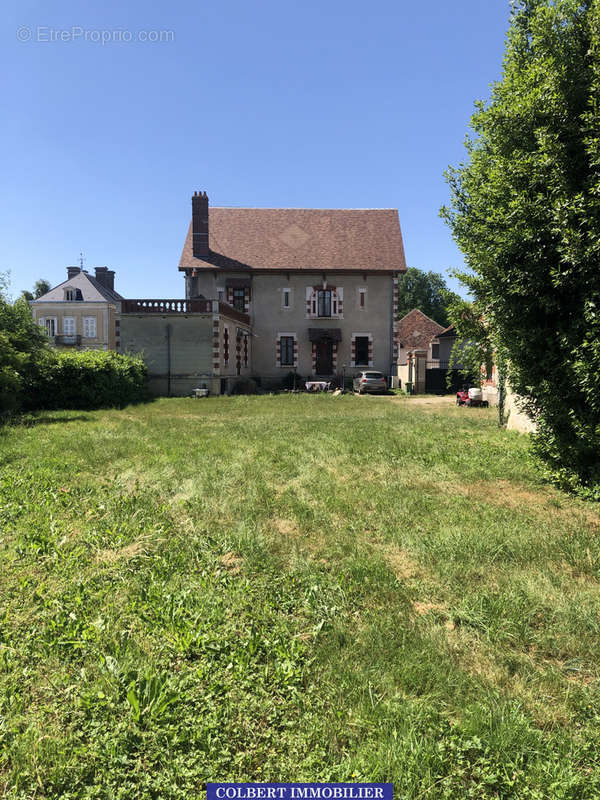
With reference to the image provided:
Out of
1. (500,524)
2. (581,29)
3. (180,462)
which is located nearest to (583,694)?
(500,524)

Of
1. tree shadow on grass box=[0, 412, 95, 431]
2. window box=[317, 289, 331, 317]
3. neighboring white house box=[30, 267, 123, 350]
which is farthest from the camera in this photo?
neighboring white house box=[30, 267, 123, 350]

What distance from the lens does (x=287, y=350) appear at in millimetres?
31828

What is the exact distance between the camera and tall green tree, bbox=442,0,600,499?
5.46 meters

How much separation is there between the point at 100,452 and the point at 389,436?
577 cm

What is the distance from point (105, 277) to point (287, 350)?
2497cm

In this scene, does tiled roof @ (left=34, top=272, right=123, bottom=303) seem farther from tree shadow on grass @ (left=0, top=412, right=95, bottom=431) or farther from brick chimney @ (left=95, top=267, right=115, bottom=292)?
tree shadow on grass @ (left=0, top=412, right=95, bottom=431)

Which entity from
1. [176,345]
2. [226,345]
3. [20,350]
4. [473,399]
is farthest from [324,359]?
[20,350]

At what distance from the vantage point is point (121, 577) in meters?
3.66

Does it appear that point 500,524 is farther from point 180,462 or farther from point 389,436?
point 389,436

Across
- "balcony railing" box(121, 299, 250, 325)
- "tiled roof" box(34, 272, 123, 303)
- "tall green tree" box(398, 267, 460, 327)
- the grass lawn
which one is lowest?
the grass lawn

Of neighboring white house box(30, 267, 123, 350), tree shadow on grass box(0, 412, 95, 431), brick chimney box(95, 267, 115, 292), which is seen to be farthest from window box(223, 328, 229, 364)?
brick chimney box(95, 267, 115, 292)

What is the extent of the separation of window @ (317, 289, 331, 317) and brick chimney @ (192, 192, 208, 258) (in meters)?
8.03

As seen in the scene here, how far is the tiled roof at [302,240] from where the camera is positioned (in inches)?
1226

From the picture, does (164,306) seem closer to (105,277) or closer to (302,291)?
(302,291)
